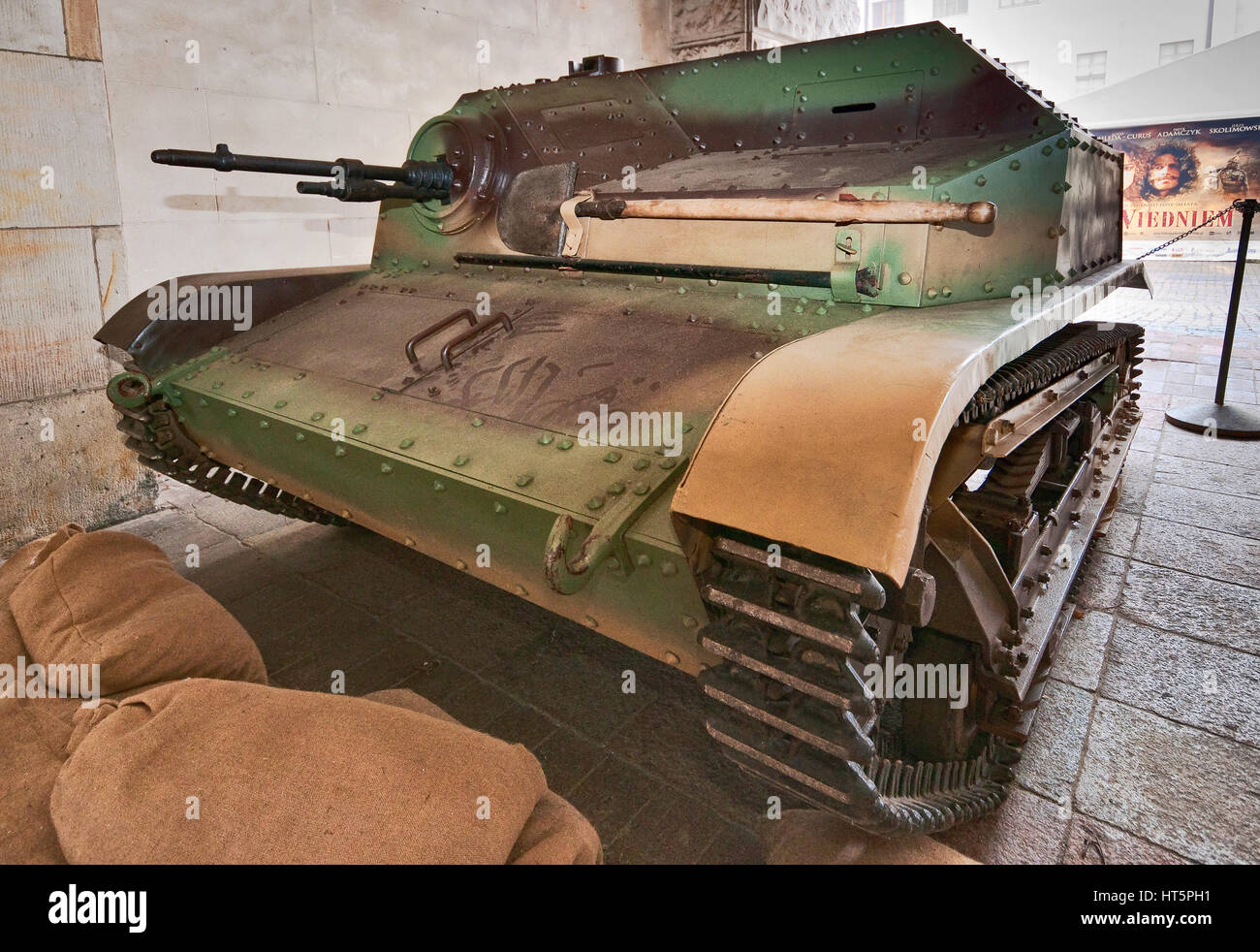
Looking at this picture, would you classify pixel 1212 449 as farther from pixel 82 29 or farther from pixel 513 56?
pixel 82 29

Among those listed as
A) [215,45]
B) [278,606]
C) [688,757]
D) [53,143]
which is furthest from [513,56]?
[688,757]

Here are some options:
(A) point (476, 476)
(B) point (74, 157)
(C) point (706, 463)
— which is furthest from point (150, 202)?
(C) point (706, 463)

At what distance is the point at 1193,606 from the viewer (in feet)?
11.6

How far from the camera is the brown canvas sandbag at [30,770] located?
1.90 meters

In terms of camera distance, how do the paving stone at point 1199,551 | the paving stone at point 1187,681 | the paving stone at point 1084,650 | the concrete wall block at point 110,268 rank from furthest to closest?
the concrete wall block at point 110,268, the paving stone at point 1199,551, the paving stone at point 1084,650, the paving stone at point 1187,681

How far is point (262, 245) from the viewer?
5305mm

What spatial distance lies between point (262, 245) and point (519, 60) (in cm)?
295

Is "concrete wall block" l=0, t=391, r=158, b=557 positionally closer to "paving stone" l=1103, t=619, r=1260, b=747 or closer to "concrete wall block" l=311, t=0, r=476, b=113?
"concrete wall block" l=311, t=0, r=476, b=113

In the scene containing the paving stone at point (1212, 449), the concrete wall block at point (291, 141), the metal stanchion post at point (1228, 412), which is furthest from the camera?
the metal stanchion post at point (1228, 412)

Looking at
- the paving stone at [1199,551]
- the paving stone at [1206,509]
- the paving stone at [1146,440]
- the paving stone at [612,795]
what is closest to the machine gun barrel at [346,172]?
the paving stone at [612,795]

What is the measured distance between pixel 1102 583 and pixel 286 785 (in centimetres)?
358

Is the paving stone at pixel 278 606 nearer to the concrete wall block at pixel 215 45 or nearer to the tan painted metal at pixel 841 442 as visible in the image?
the tan painted metal at pixel 841 442

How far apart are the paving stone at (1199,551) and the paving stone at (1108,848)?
201cm

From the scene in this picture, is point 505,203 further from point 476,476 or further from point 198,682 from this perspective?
point 198,682
